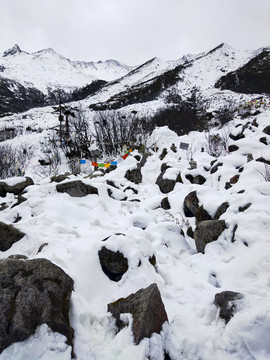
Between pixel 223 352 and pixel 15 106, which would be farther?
pixel 15 106

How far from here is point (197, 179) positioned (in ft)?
23.6

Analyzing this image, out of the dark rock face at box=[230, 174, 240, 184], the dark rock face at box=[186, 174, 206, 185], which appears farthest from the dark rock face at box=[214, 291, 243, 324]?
the dark rock face at box=[186, 174, 206, 185]

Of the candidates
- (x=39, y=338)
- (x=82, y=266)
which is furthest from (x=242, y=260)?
(x=39, y=338)

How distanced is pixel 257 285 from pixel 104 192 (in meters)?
4.50

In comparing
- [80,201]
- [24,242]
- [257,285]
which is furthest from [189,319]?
A: [80,201]

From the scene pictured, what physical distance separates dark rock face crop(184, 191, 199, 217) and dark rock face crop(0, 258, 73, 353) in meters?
3.38

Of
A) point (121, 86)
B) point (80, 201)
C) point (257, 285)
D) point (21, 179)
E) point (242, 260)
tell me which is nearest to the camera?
point (257, 285)

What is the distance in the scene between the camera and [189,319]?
212 cm

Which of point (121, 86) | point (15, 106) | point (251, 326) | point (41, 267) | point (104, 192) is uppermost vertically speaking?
point (121, 86)

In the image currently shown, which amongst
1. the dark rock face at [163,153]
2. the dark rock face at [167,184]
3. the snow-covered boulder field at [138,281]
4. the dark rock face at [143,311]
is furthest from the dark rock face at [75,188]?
the dark rock face at [163,153]

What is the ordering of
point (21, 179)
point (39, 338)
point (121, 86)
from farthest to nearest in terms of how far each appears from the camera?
1. point (121, 86)
2. point (21, 179)
3. point (39, 338)

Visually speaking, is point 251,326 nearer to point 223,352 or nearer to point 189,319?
point 223,352

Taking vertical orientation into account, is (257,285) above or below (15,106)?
below

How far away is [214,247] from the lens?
3.26 metres
